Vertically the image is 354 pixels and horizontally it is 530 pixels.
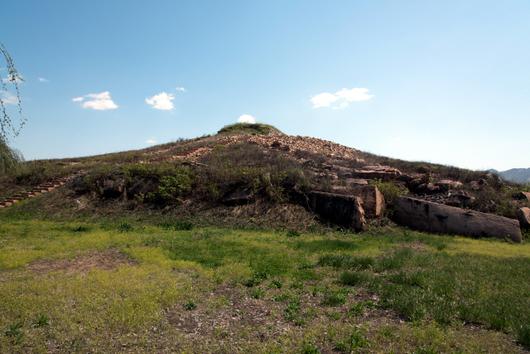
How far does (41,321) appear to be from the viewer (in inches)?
279

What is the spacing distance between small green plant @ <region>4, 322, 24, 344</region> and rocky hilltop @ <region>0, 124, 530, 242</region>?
11.0 m

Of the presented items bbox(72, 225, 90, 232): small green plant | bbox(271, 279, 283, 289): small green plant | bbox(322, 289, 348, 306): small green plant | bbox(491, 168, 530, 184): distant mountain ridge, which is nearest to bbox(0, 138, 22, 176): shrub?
bbox(72, 225, 90, 232): small green plant

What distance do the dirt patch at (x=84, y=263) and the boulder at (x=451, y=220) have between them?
1114 centimetres

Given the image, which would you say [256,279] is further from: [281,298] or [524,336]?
[524,336]

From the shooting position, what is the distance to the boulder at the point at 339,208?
1633cm

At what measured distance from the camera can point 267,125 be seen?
4331 centimetres

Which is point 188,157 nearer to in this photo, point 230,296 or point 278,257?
point 278,257

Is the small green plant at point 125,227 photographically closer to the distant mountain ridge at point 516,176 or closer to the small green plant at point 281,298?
the small green plant at point 281,298

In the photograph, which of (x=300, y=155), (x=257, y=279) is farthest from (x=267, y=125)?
(x=257, y=279)

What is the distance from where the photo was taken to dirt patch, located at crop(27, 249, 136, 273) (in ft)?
34.7

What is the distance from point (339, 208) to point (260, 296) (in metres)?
8.83

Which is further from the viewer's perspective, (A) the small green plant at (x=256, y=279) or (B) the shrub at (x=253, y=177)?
(B) the shrub at (x=253, y=177)

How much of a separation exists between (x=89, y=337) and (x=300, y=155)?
18.7 meters

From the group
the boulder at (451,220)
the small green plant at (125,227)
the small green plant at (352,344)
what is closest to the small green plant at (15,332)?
the small green plant at (352,344)
